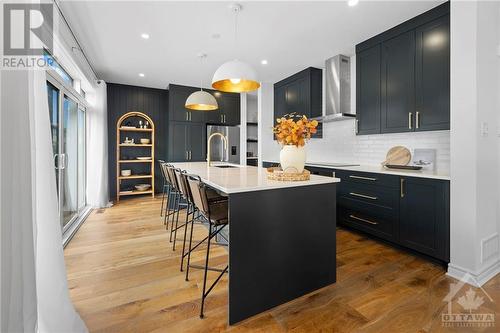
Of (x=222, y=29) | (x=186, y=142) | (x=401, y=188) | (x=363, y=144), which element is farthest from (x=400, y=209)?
(x=186, y=142)

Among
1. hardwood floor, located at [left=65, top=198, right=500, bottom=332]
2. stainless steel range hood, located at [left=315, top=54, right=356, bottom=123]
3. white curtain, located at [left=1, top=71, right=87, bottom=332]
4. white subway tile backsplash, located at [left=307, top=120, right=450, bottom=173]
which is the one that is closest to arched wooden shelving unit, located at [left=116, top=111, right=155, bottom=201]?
hardwood floor, located at [left=65, top=198, right=500, bottom=332]

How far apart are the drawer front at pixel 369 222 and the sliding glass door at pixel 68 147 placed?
11.9 ft

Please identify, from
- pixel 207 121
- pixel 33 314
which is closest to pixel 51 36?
pixel 33 314

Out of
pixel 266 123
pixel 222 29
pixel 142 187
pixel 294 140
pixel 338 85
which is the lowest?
pixel 142 187

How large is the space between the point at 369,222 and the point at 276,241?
1.79m

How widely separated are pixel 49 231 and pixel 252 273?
3.94 ft

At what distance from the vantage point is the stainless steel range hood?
3.96 metres

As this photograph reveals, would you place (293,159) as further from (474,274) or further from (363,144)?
(363,144)

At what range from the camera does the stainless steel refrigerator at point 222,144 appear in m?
6.06

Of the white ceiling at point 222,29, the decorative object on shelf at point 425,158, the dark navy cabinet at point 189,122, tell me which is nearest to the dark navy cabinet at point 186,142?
the dark navy cabinet at point 189,122

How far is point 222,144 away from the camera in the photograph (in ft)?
20.2

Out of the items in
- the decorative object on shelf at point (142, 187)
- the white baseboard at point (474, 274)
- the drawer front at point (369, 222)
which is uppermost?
the decorative object on shelf at point (142, 187)

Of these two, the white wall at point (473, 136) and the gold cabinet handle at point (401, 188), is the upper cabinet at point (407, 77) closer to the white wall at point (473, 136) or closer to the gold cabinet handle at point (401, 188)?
the white wall at point (473, 136)

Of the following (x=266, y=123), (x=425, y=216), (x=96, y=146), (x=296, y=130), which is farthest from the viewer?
(x=266, y=123)
